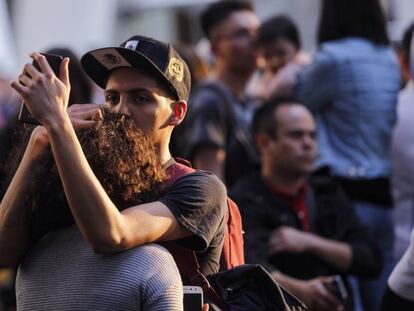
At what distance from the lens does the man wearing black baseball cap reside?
2.97 metres

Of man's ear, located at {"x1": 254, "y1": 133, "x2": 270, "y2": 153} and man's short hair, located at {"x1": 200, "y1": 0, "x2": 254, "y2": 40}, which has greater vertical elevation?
man's short hair, located at {"x1": 200, "y1": 0, "x2": 254, "y2": 40}

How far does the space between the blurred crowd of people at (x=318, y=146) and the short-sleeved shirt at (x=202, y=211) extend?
186 cm

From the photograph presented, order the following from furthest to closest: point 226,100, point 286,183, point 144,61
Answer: point 226,100 → point 286,183 → point 144,61

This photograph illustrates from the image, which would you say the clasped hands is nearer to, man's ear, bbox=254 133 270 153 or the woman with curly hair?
the woman with curly hair

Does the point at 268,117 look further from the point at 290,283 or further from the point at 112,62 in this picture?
the point at 112,62

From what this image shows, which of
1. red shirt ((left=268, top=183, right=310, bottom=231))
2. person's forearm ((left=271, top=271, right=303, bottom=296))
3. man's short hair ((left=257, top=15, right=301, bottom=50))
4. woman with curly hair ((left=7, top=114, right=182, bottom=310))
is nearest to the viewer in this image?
woman with curly hair ((left=7, top=114, right=182, bottom=310))

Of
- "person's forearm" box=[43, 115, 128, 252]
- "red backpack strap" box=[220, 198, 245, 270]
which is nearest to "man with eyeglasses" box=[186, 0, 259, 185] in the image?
"red backpack strap" box=[220, 198, 245, 270]

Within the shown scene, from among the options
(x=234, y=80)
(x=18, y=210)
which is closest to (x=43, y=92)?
(x=18, y=210)

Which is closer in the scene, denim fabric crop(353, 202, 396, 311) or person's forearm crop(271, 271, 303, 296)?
person's forearm crop(271, 271, 303, 296)

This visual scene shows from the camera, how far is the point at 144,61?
131 inches

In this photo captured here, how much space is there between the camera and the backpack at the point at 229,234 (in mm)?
3391

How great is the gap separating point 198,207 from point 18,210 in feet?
1.86

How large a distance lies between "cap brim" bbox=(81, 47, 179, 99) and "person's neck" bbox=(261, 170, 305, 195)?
2189 millimetres

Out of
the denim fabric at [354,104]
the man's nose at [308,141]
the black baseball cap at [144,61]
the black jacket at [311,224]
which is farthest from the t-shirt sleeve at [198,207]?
the denim fabric at [354,104]
